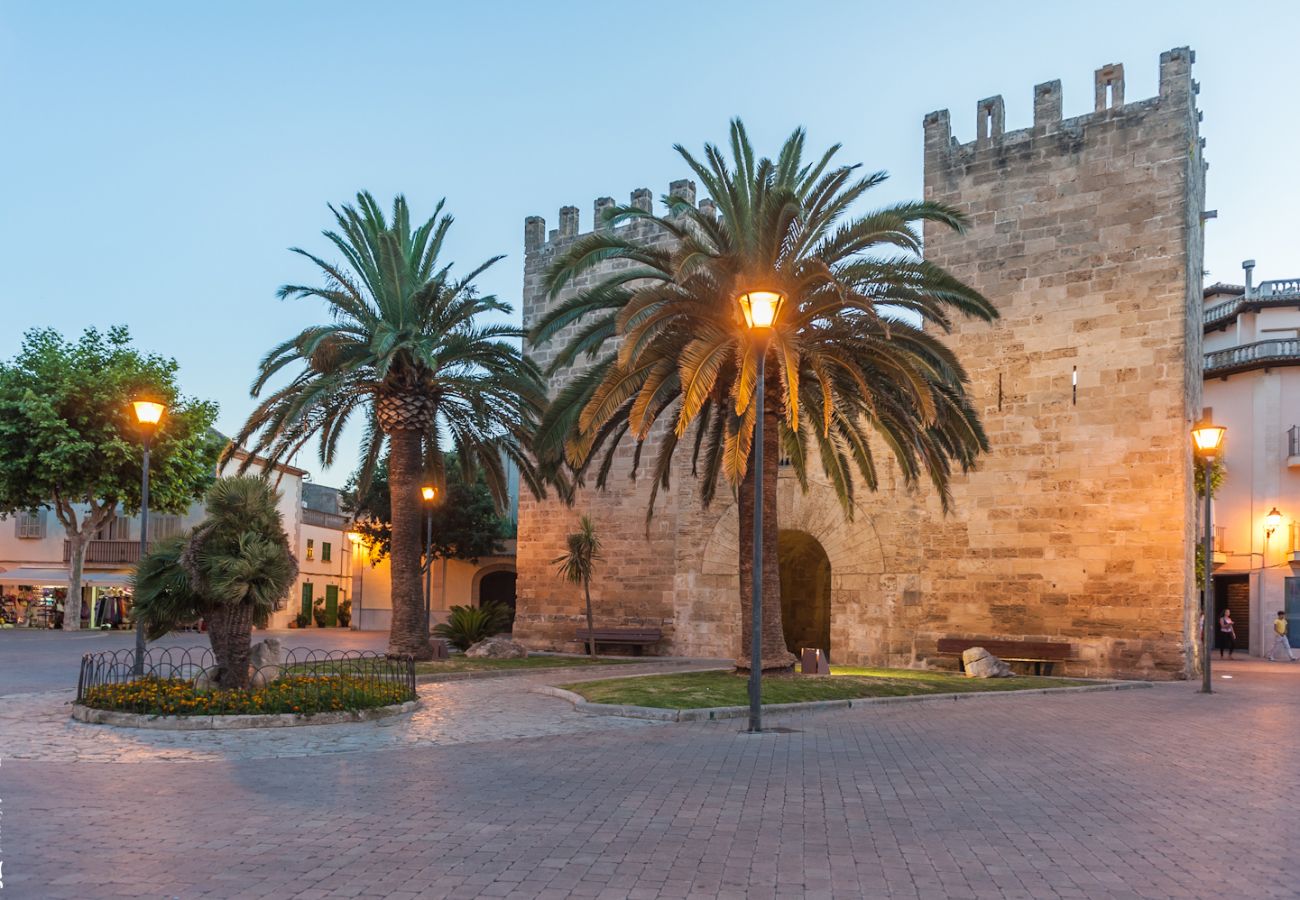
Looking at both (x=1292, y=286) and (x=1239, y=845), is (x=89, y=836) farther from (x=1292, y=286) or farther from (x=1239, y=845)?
(x=1292, y=286)

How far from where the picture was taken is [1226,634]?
34781 millimetres

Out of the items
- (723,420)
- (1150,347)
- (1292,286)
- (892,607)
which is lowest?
(892,607)

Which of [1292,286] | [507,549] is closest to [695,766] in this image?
[507,549]

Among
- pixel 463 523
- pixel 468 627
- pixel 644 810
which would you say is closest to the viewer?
pixel 644 810

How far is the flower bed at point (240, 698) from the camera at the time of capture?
1155 cm

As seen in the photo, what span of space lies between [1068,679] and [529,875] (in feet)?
54.4

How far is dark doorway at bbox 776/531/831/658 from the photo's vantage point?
91.8ft

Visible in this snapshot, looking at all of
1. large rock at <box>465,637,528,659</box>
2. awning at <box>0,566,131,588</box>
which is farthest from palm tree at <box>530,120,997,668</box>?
awning at <box>0,566,131,588</box>

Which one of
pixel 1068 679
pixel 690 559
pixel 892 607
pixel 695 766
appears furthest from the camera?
pixel 690 559

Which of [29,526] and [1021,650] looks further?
[29,526]

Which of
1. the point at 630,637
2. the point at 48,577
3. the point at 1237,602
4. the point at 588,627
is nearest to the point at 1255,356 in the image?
the point at 1237,602

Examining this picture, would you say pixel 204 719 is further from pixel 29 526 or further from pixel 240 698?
pixel 29 526

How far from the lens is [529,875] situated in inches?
218

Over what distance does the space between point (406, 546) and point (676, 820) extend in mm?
13922
